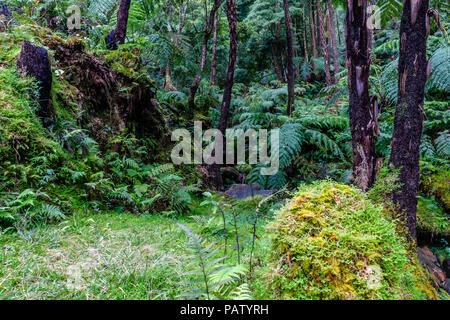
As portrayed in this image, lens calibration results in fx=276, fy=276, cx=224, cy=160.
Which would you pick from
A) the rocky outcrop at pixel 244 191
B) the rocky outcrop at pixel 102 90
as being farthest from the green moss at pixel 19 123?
the rocky outcrop at pixel 244 191

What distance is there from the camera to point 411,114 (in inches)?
93.5

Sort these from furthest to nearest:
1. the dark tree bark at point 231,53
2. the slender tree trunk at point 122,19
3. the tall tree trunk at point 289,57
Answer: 1. the tall tree trunk at point 289,57
2. the dark tree bark at point 231,53
3. the slender tree trunk at point 122,19

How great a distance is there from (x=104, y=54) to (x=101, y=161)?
8.00ft

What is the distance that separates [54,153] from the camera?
3.43 m

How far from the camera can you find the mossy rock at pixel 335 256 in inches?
48.6

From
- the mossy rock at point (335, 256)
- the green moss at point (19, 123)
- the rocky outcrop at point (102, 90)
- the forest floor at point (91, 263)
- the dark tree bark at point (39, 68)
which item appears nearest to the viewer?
the mossy rock at point (335, 256)

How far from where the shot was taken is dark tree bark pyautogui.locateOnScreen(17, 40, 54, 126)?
366cm

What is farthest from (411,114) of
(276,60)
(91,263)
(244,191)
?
(276,60)

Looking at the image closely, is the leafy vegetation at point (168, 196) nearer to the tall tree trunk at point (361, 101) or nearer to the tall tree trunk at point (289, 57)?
the tall tree trunk at point (361, 101)

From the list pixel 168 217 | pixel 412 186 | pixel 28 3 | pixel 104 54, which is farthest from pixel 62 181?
pixel 28 3

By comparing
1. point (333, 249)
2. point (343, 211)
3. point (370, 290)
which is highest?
point (343, 211)

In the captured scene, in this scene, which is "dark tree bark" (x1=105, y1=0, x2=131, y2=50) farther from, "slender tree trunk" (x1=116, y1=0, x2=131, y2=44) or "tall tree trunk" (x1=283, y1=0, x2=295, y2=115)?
"tall tree trunk" (x1=283, y1=0, x2=295, y2=115)

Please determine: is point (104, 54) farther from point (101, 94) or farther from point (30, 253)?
point (30, 253)

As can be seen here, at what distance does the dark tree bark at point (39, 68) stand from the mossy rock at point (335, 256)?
3.62 m
